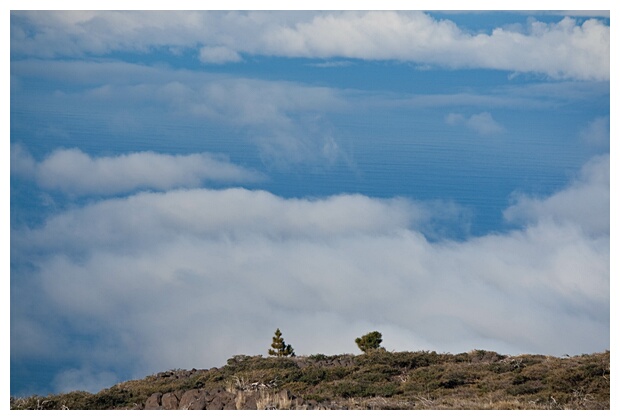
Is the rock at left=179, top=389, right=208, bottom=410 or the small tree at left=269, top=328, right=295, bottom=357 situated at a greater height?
the small tree at left=269, top=328, right=295, bottom=357

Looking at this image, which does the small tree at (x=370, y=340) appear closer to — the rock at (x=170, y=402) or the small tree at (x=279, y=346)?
the small tree at (x=279, y=346)

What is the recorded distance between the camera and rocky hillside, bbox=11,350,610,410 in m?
9.77

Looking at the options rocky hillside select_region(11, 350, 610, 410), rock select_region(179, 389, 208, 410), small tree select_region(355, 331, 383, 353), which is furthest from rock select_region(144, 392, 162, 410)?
small tree select_region(355, 331, 383, 353)

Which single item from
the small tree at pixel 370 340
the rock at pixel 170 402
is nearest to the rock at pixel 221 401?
the rock at pixel 170 402

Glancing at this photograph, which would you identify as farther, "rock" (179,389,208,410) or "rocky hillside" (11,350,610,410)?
"rocky hillside" (11,350,610,410)

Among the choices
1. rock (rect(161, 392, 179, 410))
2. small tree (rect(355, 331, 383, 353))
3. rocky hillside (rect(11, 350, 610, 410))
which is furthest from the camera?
small tree (rect(355, 331, 383, 353))

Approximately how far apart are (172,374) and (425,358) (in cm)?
453

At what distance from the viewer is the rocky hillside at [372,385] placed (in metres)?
9.77

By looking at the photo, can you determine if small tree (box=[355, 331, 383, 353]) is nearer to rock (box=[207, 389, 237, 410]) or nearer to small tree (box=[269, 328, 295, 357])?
small tree (box=[269, 328, 295, 357])

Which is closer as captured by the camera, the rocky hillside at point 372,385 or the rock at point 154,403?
the rock at point 154,403
